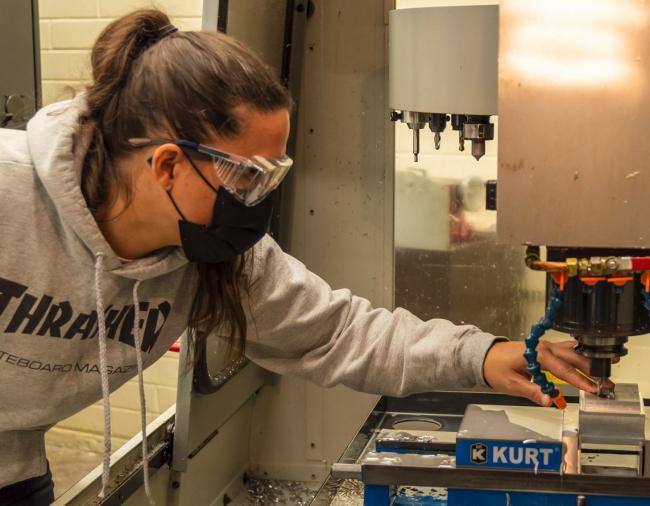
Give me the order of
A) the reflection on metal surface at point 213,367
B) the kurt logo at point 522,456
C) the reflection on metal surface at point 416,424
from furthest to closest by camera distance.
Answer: the reflection on metal surface at point 213,367, the reflection on metal surface at point 416,424, the kurt logo at point 522,456

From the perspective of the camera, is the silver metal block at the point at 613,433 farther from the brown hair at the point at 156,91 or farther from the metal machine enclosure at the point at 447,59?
the brown hair at the point at 156,91

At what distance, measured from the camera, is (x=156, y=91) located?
111 centimetres

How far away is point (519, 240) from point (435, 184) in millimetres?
935

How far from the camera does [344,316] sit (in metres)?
1.40

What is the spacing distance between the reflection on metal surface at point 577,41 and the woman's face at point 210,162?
31cm

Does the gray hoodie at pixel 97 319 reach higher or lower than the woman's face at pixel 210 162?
lower

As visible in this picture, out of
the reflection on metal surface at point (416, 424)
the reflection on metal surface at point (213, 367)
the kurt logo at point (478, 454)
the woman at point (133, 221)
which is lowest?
the reflection on metal surface at point (213, 367)

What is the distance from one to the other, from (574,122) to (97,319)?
636 mm

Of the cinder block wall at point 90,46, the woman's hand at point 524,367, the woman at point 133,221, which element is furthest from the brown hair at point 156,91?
the cinder block wall at point 90,46

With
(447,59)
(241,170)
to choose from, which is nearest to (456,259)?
(447,59)

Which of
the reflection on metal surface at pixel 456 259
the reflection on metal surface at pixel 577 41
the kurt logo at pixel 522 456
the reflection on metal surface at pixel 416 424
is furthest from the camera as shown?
the reflection on metal surface at pixel 456 259

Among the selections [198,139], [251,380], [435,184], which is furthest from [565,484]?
[251,380]

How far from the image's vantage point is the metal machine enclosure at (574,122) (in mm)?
962

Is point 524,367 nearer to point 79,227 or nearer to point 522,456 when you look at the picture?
point 522,456
